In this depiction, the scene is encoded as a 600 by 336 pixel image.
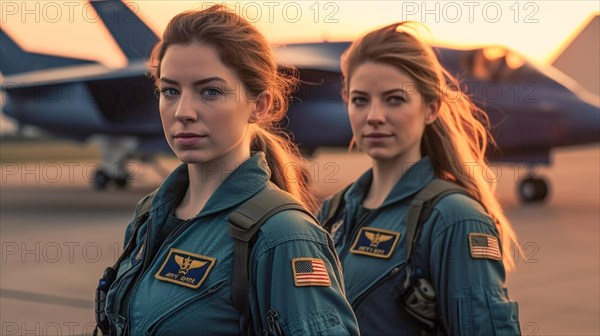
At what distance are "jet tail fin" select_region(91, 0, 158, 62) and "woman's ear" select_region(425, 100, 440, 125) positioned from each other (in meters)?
17.8

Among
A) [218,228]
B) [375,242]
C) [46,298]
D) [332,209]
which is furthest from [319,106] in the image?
[218,228]

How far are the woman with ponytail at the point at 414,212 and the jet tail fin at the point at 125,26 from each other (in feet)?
58.4

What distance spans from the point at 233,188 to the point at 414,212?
3.12 feet

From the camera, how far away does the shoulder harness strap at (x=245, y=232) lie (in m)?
1.69

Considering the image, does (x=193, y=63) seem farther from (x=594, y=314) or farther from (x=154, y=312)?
(x=594, y=314)

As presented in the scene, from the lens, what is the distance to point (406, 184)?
2824 millimetres

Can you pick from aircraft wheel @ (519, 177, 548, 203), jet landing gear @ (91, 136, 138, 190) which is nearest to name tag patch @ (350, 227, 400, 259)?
aircraft wheel @ (519, 177, 548, 203)

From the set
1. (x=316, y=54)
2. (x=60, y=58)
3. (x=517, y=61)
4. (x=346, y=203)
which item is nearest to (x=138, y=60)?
(x=60, y=58)

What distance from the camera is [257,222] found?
1.71m

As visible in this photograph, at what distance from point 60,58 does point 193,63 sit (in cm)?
2205

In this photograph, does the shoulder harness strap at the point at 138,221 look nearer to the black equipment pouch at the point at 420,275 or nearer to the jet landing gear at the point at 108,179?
the black equipment pouch at the point at 420,275

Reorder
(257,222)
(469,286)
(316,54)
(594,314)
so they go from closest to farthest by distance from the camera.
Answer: (257,222)
(469,286)
(594,314)
(316,54)

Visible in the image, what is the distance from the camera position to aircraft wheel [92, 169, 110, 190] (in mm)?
19672

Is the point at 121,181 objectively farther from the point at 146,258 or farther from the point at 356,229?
the point at 146,258
